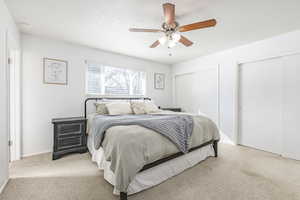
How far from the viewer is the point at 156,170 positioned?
194cm

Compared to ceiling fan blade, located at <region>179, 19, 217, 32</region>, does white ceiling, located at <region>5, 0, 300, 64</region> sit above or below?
above

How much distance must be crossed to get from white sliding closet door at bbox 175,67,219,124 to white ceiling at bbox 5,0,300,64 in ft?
3.90

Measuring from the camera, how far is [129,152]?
5.16 feet

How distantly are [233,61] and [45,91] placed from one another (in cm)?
454

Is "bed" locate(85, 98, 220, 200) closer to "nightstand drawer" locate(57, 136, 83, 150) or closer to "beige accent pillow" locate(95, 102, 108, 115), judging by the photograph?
"nightstand drawer" locate(57, 136, 83, 150)

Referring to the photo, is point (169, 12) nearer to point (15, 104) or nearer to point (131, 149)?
point (131, 149)

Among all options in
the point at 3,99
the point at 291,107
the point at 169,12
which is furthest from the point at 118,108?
the point at 291,107

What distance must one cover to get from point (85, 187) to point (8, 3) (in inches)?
107

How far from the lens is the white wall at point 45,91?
289 cm

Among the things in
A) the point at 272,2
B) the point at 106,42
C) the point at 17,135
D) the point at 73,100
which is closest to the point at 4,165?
the point at 17,135

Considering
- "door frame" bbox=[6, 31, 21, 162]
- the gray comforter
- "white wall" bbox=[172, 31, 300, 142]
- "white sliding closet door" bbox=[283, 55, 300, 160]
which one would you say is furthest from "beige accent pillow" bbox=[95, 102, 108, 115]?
"white sliding closet door" bbox=[283, 55, 300, 160]

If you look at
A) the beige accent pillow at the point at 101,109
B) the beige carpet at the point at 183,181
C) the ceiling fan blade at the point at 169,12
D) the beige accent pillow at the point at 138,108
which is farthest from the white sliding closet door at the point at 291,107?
the beige accent pillow at the point at 101,109

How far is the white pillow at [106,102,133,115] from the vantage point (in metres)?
3.12

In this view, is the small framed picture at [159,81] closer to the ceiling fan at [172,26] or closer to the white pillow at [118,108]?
the white pillow at [118,108]
